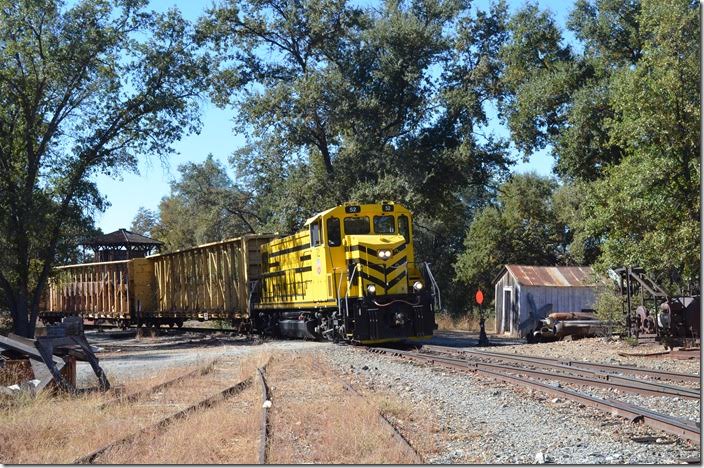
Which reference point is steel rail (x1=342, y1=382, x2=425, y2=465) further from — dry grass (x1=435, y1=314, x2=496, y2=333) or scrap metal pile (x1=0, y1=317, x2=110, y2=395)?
dry grass (x1=435, y1=314, x2=496, y2=333)

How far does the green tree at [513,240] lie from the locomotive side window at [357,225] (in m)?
24.2

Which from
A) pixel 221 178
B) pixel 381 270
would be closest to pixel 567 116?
pixel 381 270

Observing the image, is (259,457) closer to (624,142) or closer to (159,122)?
(624,142)

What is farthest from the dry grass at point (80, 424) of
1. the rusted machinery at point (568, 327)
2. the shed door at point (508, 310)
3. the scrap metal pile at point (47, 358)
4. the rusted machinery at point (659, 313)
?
the shed door at point (508, 310)

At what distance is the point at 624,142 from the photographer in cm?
2236

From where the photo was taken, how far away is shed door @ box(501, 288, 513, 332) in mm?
34219

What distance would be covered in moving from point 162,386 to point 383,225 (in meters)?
8.91

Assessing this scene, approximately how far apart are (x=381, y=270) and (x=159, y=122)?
13833mm

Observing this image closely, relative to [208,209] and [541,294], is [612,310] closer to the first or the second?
[541,294]

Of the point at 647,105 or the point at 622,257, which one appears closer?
the point at 647,105

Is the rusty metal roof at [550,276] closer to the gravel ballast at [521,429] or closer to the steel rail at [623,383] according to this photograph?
the steel rail at [623,383]

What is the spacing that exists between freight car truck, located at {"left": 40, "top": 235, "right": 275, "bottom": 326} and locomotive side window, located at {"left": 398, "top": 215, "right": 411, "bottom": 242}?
6.40 m

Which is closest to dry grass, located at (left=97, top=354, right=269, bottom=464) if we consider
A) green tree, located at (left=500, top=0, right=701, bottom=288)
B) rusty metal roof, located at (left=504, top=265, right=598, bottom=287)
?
green tree, located at (left=500, top=0, right=701, bottom=288)

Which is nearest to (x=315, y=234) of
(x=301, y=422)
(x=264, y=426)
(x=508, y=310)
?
(x=301, y=422)
